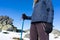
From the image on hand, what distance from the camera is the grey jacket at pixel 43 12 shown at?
430 cm

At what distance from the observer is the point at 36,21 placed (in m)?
4.39

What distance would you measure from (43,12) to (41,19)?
0.15m

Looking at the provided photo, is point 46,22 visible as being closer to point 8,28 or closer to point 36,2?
point 36,2

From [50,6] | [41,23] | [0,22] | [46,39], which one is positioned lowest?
[46,39]

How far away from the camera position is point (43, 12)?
434 centimetres

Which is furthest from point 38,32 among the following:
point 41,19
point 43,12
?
point 43,12

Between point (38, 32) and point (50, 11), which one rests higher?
point (50, 11)

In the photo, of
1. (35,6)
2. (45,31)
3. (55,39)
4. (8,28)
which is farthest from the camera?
(8,28)

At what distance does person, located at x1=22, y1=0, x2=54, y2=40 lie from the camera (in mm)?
4262

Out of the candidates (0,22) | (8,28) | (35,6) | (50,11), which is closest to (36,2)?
(35,6)

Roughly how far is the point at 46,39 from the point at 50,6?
27.2 inches

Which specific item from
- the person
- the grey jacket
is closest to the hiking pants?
the person

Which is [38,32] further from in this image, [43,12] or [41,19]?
[43,12]

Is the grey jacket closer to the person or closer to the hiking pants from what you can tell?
the person
